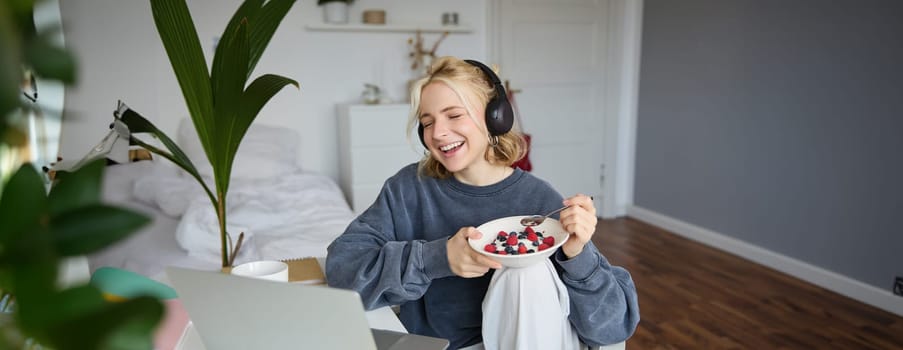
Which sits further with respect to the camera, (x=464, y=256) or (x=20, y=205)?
(x=464, y=256)

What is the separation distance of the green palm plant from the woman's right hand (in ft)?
1.58

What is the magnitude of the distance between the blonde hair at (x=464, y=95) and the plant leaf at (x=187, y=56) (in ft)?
1.45

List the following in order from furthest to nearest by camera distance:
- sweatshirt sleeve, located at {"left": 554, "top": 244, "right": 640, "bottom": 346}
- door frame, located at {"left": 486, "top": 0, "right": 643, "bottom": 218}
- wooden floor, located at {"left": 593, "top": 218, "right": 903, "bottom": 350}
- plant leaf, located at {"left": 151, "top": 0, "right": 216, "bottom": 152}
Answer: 1. door frame, located at {"left": 486, "top": 0, "right": 643, "bottom": 218}
2. wooden floor, located at {"left": 593, "top": 218, "right": 903, "bottom": 350}
3. plant leaf, located at {"left": 151, "top": 0, "right": 216, "bottom": 152}
4. sweatshirt sleeve, located at {"left": 554, "top": 244, "right": 640, "bottom": 346}

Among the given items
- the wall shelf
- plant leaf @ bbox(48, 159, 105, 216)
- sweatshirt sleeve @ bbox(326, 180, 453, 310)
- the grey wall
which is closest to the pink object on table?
sweatshirt sleeve @ bbox(326, 180, 453, 310)

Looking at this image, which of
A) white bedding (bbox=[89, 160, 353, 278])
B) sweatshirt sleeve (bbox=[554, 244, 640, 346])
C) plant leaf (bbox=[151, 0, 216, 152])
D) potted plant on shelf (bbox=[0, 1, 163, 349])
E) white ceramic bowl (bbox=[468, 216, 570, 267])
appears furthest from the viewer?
white bedding (bbox=[89, 160, 353, 278])

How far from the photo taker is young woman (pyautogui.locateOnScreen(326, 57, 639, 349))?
109 cm

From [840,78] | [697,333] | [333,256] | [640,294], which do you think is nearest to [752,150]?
[840,78]

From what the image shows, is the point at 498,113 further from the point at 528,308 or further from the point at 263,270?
the point at 263,270

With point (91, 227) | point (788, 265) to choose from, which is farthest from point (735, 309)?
point (91, 227)

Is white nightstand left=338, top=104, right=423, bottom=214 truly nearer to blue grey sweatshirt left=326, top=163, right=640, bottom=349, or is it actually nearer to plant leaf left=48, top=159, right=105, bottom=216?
blue grey sweatshirt left=326, top=163, right=640, bottom=349

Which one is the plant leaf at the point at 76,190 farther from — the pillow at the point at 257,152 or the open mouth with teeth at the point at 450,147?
the pillow at the point at 257,152

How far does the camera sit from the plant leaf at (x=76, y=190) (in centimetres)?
21

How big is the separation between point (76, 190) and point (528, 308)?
0.90m

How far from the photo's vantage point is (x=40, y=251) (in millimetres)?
185
